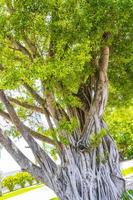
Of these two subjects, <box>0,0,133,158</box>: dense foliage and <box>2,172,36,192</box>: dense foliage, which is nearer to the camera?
<box>0,0,133,158</box>: dense foliage

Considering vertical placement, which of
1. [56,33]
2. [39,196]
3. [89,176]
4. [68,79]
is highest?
[56,33]

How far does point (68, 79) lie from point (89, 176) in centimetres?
173

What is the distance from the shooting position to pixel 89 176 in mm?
6898

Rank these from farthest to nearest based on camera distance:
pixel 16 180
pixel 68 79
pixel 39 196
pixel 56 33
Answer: pixel 16 180 → pixel 39 196 → pixel 68 79 → pixel 56 33

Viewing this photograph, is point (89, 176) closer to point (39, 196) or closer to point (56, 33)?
point (56, 33)

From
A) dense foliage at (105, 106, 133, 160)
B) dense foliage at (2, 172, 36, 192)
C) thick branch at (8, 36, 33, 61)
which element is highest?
thick branch at (8, 36, 33, 61)

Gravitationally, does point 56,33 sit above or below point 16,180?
above

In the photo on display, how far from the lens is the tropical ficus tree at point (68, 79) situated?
229 inches

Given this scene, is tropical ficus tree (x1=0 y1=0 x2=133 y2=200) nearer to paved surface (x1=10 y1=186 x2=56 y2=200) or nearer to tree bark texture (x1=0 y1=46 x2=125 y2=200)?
tree bark texture (x1=0 y1=46 x2=125 y2=200)

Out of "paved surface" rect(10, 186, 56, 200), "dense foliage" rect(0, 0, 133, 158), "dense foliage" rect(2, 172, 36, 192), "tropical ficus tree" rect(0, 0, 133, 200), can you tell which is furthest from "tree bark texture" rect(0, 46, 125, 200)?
"dense foliage" rect(2, 172, 36, 192)

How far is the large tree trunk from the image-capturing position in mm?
6812

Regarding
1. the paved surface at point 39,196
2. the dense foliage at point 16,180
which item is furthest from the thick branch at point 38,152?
the dense foliage at point 16,180

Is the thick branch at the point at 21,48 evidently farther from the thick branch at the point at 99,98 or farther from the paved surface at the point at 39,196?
the paved surface at the point at 39,196

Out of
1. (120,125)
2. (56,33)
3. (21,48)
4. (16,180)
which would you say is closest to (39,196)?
(120,125)
